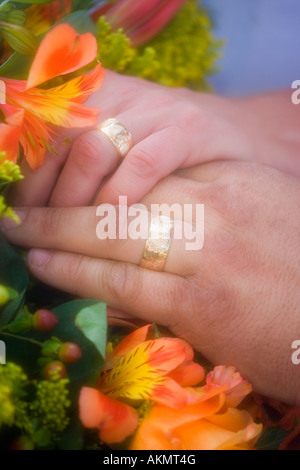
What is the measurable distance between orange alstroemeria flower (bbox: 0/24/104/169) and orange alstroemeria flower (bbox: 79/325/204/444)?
20 centimetres

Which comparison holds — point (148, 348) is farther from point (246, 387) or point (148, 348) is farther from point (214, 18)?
point (214, 18)

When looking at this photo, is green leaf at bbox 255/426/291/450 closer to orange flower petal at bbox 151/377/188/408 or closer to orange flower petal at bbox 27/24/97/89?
orange flower petal at bbox 151/377/188/408

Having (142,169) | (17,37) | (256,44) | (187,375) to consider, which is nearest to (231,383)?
(187,375)

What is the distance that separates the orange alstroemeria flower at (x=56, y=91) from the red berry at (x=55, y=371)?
189 millimetres

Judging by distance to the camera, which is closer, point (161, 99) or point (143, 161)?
point (143, 161)

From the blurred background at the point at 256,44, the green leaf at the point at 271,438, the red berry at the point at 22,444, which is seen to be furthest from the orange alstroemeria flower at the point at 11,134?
the blurred background at the point at 256,44

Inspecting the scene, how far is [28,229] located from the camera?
0.57 metres

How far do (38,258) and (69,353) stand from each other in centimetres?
18

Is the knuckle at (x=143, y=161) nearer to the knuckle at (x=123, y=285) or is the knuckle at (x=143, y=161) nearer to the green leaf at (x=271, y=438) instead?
the knuckle at (x=123, y=285)

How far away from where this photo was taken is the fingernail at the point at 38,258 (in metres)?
0.57

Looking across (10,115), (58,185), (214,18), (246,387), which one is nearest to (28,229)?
(58,185)

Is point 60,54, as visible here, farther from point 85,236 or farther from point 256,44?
point 256,44

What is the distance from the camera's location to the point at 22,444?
1.32 ft
